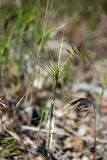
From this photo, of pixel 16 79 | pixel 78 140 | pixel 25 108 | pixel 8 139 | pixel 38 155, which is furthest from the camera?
pixel 16 79

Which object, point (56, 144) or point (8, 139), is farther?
point (56, 144)

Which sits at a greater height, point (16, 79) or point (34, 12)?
point (34, 12)

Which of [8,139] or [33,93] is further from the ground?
[33,93]

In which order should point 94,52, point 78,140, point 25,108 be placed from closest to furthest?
point 78,140 < point 25,108 < point 94,52

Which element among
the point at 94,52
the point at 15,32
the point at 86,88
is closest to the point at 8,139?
the point at 15,32

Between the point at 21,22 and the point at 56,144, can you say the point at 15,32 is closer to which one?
the point at 21,22

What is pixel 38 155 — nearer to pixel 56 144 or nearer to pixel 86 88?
pixel 56 144

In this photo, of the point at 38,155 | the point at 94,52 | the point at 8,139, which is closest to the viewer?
the point at 8,139

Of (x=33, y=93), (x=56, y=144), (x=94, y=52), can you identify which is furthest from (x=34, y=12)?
(x=94, y=52)

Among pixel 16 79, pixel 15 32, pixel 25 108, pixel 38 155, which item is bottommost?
pixel 38 155
